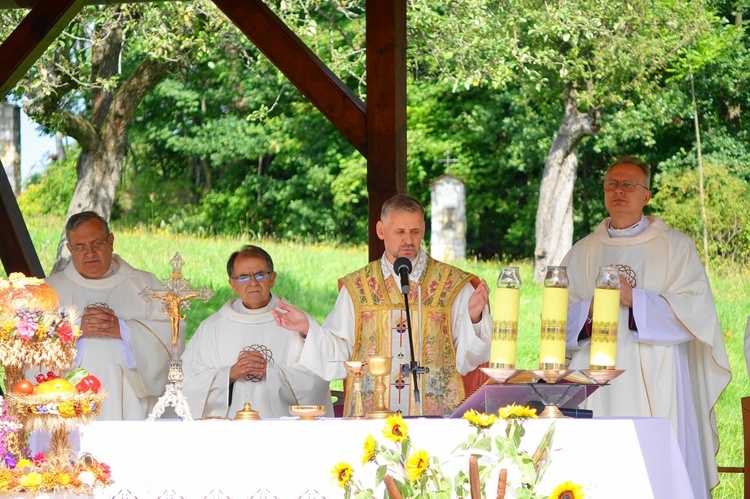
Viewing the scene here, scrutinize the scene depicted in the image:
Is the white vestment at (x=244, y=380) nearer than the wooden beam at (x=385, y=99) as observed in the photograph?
Yes

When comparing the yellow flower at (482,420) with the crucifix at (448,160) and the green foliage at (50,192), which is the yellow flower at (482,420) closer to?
the crucifix at (448,160)

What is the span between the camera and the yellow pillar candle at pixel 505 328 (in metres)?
4.42

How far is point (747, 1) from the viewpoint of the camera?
66.4ft

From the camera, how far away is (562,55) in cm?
1928

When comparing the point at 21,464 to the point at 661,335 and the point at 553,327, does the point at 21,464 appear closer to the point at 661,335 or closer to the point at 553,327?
the point at 553,327

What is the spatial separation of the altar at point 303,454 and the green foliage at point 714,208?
46.9 ft

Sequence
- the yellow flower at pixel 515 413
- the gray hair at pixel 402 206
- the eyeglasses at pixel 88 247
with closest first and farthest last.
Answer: the yellow flower at pixel 515 413, the gray hair at pixel 402 206, the eyeglasses at pixel 88 247

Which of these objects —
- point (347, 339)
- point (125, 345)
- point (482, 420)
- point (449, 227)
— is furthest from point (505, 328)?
point (449, 227)

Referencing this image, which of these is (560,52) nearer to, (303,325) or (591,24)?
(591,24)

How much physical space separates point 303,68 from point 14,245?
250 cm

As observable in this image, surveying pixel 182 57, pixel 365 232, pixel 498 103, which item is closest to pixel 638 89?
pixel 498 103

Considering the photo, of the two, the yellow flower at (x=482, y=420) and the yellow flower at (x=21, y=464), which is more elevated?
the yellow flower at (x=482, y=420)

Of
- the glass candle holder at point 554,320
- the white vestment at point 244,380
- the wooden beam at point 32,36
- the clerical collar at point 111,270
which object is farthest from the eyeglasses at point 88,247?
the glass candle holder at point 554,320

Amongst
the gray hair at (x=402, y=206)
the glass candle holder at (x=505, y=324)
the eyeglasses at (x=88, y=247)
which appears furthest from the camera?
the eyeglasses at (x=88, y=247)
